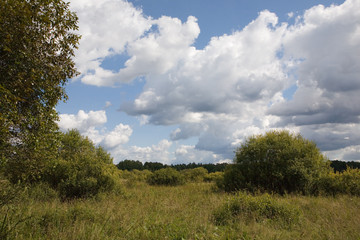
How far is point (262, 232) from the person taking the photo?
21.5 feet

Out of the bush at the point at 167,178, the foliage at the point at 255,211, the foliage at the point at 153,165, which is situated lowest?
the foliage at the point at 255,211

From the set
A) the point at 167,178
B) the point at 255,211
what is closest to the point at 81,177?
the point at 255,211

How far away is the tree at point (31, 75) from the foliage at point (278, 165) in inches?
511

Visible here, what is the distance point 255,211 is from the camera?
8.99 m

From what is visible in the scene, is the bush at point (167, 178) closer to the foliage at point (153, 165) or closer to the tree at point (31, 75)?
the tree at point (31, 75)

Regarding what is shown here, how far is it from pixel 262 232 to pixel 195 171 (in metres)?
33.9

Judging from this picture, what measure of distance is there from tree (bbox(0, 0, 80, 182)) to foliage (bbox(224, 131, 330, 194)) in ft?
42.6

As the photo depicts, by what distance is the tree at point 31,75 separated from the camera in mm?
7152

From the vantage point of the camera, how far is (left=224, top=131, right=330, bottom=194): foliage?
16.4 metres

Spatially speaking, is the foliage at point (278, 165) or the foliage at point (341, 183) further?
the foliage at point (278, 165)

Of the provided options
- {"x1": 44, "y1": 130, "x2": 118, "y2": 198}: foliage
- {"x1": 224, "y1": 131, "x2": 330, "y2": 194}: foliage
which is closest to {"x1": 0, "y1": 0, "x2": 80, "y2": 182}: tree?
{"x1": 44, "y1": 130, "x2": 118, "y2": 198}: foliage

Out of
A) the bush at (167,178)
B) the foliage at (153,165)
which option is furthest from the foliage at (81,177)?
the foliage at (153,165)

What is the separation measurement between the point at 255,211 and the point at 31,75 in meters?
9.13

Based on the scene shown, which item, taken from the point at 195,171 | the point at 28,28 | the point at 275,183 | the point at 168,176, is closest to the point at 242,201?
the point at 275,183
